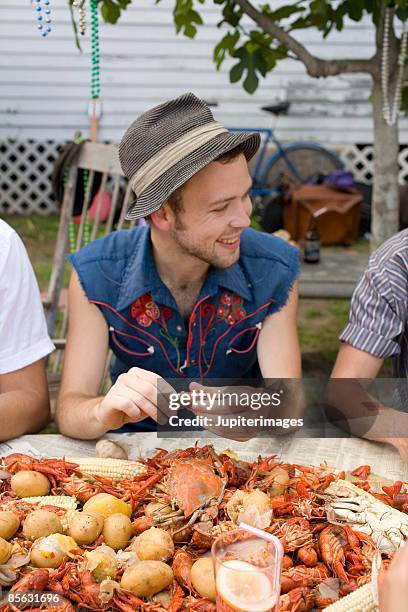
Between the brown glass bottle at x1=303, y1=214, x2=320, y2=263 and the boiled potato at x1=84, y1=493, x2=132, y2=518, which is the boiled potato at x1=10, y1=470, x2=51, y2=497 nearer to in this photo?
the boiled potato at x1=84, y1=493, x2=132, y2=518

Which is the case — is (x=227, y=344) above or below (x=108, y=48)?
below

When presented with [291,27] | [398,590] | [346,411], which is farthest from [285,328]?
[291,27]

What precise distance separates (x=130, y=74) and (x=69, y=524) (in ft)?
26.9

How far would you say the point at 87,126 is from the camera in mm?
9281

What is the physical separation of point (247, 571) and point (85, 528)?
0.43m

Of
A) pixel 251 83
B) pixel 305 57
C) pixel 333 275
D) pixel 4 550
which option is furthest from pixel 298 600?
pixel 333 275

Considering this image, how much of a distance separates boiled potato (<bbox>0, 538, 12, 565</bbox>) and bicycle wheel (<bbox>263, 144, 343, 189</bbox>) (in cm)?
805

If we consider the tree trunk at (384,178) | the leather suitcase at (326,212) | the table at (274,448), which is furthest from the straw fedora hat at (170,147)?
the leather suitcase at (326,212)

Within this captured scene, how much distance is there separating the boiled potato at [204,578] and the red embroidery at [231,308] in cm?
116

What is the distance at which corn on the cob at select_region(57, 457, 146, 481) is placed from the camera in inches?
67.7

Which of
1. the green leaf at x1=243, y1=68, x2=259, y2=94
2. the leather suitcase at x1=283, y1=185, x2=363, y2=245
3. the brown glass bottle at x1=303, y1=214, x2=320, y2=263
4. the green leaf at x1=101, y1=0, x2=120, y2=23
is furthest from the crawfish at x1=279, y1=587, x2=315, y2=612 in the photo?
the leather suitcase at x1=283, y1=185, x2=363, y2=245

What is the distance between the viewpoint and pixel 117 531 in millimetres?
1430

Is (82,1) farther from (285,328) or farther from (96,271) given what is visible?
(285,328)

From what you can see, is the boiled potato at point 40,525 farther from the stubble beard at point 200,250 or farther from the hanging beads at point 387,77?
the hanging beads at point 387,77
